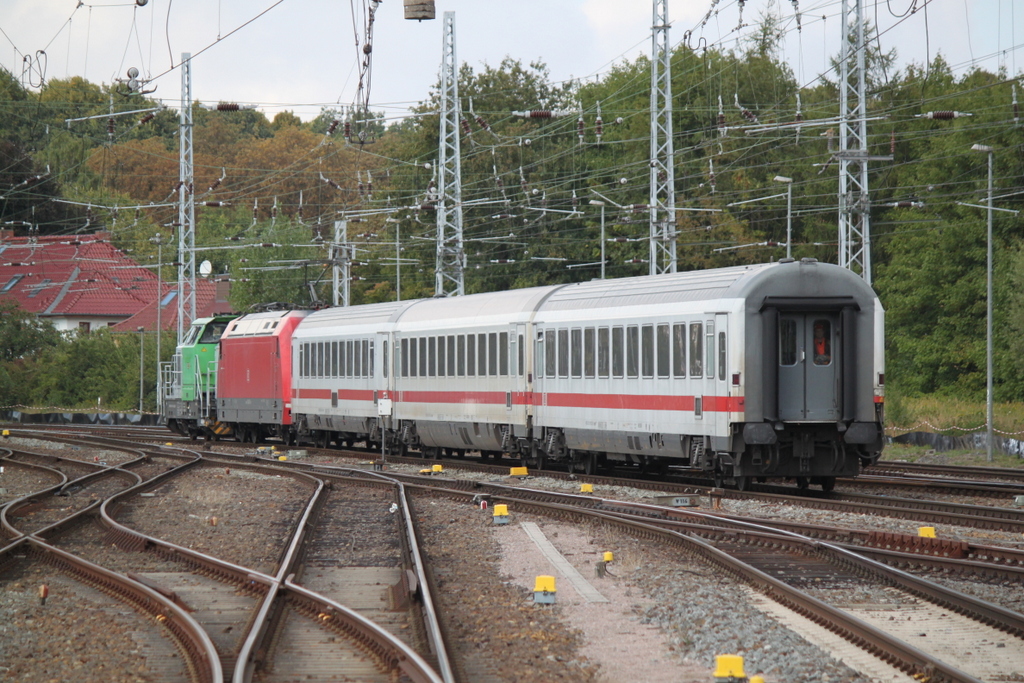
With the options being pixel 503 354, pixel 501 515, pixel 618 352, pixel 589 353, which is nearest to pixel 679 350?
pixel 618 352

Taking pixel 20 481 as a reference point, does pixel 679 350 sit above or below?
above

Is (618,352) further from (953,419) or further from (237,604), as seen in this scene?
(953,419)

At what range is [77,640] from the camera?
9656mm

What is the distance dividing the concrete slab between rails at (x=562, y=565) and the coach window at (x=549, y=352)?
7.28 metres

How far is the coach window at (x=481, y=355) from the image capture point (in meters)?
25.8

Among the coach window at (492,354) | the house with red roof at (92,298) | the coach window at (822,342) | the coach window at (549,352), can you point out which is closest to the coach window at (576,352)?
the coach window at (549,352)

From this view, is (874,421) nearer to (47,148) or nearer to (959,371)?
Answer: (959,371)

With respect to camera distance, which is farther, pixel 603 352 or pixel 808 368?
pixel 603 352

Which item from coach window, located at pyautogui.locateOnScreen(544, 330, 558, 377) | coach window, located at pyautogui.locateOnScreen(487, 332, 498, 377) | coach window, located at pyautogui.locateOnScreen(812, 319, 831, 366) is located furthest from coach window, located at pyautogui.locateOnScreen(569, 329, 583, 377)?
coach window, located at pyautogui.locateOnScreen(812, 319, 831, 366)

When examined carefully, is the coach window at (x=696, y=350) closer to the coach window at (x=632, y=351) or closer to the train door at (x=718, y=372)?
the train door at (x=718, y=372)

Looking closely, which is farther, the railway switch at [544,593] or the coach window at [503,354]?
the coach window at [503,354]

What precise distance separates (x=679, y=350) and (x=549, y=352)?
14.1ft

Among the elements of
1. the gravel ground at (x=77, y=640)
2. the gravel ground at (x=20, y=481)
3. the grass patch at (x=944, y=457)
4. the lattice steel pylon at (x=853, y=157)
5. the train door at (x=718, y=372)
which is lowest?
the gravel ground at (x=77, y=640)

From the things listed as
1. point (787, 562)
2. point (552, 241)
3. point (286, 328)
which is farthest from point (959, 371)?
point (787, 562)
